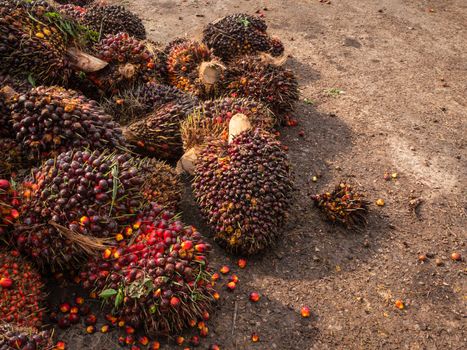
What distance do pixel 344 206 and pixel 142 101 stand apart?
2.19 m

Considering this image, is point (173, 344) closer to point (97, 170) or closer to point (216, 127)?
point (97, 170)

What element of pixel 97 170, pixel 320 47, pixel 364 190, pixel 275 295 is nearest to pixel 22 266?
pixel 97 170

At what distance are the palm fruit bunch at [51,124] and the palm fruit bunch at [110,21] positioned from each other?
74.9 inches

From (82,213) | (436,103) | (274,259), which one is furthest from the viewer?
(436,103)

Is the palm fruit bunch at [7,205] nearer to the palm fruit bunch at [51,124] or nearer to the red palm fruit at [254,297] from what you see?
the palm fruit bunch at [51,124]

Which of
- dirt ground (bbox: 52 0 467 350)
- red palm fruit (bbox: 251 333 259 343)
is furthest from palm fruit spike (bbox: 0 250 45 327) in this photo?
red palm fruit (bbox: 251 333 259 343)

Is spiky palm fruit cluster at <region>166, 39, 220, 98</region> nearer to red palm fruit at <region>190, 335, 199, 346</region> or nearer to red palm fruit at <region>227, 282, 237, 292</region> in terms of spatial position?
red palm fruit at <region>227, 282, 237, 292</region>

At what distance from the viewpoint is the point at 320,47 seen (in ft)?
25.0

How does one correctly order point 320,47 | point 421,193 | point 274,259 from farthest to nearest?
point 320,47, point 421,193, point 274,259

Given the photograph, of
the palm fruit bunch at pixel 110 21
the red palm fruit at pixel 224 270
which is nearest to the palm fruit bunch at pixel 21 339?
the red palm fruit at pixel 224 270

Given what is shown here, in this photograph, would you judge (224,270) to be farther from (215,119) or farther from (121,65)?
(121,65)

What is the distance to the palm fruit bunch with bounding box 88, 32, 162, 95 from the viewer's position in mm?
Answer: 4691

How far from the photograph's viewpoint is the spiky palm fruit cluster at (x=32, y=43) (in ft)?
13.3

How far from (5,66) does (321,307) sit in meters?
3.38
